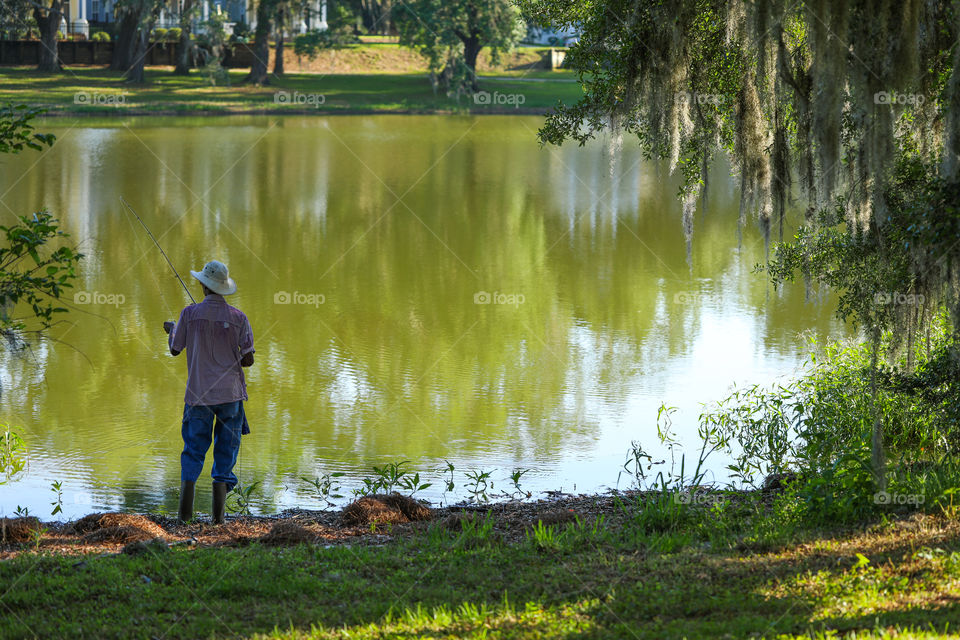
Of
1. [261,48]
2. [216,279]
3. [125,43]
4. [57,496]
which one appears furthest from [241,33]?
[216,279]

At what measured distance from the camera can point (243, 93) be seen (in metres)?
47.2

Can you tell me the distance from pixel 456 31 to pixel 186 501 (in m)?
44.4

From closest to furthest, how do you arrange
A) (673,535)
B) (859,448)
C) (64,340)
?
(673,535)
(859,448)
(64,340)

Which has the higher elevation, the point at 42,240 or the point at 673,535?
the point at 42,240

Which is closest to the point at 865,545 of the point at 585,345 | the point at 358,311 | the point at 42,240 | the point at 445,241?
the point at 42,240

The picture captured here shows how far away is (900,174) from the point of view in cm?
695

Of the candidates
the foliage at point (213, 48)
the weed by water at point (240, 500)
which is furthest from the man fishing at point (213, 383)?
the foliage at point (213, 48)

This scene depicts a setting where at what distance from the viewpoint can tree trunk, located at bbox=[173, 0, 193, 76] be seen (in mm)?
49009

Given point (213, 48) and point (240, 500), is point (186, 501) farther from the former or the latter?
point (213, 48)

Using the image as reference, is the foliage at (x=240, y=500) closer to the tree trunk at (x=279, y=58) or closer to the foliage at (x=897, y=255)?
the foliage at (x=897, y=255)

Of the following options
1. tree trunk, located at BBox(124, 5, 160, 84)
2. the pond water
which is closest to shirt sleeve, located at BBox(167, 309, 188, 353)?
the pond water

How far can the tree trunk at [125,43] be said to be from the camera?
A: 172 ft

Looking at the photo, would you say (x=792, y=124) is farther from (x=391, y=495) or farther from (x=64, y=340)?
(x=64, y=340)

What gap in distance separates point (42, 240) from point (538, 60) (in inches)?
2353
